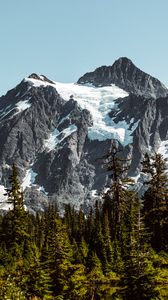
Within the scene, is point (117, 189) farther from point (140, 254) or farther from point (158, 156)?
point (140, 254)

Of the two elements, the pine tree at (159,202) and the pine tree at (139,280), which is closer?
the pine tree at (139,280)

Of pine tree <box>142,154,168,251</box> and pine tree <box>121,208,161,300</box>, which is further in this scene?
pine tree <box>142,154,168,251</box>

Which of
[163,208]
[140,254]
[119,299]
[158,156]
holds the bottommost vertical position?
[119,299]

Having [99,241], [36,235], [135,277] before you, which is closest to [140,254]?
[135,277]

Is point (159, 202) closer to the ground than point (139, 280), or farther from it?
farther from it

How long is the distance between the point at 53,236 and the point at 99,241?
3345 cm

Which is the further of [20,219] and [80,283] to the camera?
[20,219]

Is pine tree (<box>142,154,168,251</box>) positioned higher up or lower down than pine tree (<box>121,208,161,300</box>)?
higher up

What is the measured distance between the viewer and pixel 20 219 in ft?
172

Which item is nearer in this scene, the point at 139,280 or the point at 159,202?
the point at 139,280

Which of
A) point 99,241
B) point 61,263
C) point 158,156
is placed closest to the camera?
point 61,263

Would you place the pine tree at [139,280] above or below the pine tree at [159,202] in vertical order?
below

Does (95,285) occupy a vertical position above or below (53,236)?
below

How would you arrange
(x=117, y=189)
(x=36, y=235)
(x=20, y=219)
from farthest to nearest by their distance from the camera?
(x=36, y=235), (x=20, y=219), (x=117, y=189)
